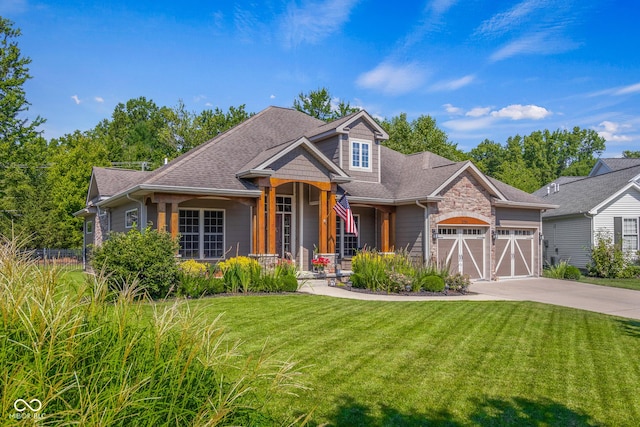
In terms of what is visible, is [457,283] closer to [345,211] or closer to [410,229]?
[410,229]

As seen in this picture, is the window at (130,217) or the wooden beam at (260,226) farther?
the window at (130,217)

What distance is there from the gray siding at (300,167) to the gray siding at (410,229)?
162 inches

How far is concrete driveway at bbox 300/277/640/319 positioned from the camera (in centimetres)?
1324

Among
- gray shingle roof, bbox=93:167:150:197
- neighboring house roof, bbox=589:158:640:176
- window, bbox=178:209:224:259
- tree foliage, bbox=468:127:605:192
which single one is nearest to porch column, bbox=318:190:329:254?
window, bbox=178:209:224:259

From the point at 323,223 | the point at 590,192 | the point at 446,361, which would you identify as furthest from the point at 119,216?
the point at 590,192

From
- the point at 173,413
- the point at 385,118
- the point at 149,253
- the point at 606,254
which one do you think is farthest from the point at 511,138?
the point at 173,413

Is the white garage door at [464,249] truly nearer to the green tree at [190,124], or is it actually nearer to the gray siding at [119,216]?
the gray siding at [119,216]

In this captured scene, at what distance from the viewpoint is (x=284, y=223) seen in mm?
18781

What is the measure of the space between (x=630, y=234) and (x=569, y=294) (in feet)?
36.1

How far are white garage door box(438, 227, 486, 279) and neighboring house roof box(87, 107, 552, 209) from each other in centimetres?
185

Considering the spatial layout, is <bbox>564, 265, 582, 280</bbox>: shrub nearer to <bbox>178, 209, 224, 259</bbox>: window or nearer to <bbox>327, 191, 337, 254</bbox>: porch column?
<bbox>327, 191, 337, 254</bbox>: porch column

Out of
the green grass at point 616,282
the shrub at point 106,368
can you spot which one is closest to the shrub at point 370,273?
the green grass at point 616,282

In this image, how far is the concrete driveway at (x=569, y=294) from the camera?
1308cm

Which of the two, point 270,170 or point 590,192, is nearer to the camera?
point 270,170
